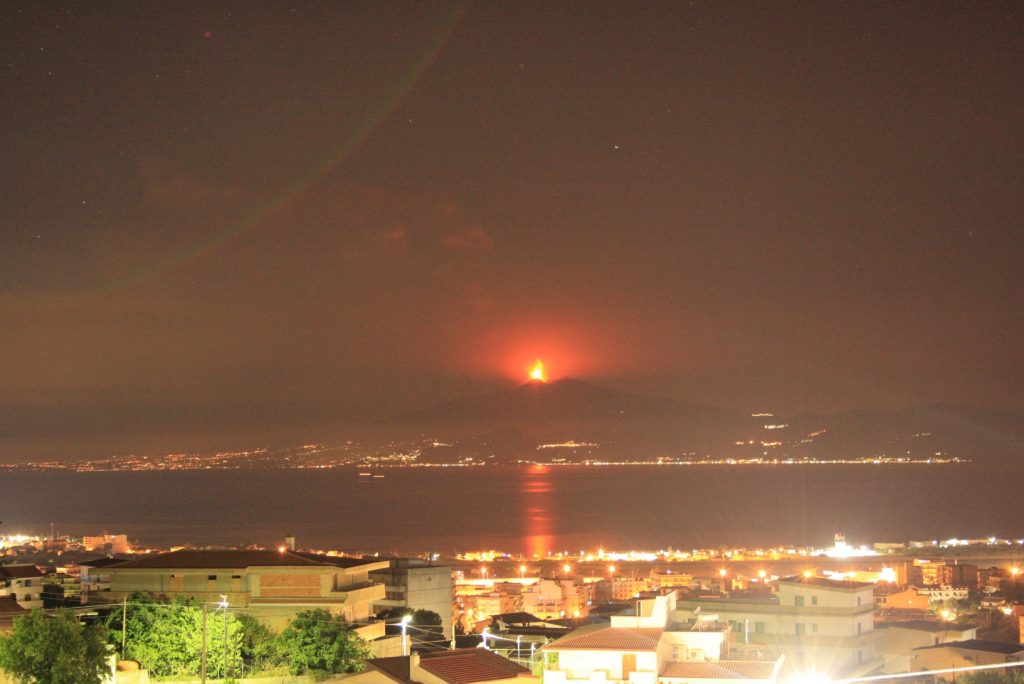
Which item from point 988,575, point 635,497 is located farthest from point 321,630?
point 635,497

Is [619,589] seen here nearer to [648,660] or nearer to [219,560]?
[219,560]

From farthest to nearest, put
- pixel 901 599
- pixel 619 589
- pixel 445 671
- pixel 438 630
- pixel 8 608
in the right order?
pixel 619 589 → pixel 901 599 → pixel 438 630 → pixel 8 608 → pixel 445 671

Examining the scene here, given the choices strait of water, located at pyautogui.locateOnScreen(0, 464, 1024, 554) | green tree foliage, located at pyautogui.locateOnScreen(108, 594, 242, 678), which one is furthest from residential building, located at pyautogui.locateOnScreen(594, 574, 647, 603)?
green tree foliage, located at pyautogui.locateOnScreen(108, 594, 242, 678)

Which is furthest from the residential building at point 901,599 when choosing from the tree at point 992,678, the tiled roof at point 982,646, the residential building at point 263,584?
the residential building at point 263,584

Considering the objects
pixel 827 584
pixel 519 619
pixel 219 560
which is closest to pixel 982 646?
pixel 827 584

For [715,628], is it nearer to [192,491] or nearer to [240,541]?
[240,541]

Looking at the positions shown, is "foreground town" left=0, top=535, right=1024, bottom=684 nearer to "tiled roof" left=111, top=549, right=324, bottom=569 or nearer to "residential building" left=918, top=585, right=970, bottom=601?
"tiled roof" left=111, top=549, right=324, bottom=569
